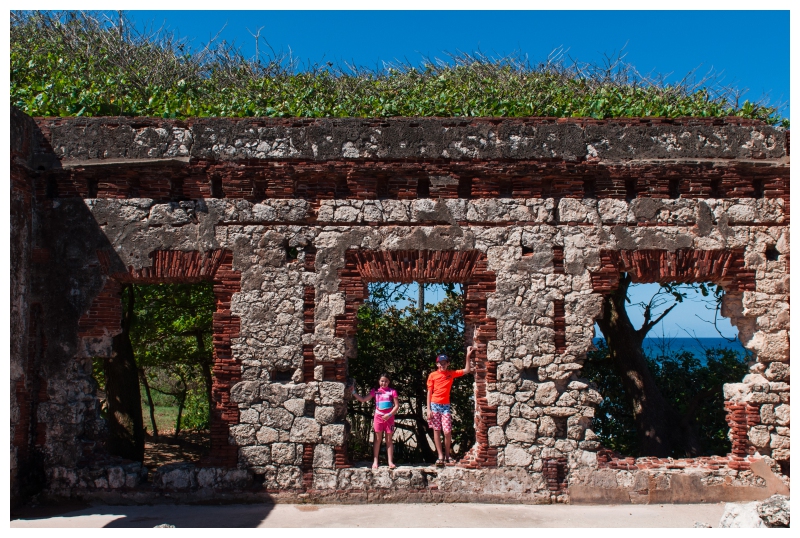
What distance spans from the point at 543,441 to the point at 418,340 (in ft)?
11.7

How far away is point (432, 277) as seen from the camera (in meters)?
7.17

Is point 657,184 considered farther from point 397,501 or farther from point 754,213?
point 397,501

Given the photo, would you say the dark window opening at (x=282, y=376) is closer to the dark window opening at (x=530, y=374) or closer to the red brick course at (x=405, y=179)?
the red brick course at (x=405, y=179)

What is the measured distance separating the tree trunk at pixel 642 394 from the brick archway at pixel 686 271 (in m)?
2.40

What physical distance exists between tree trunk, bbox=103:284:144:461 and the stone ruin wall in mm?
2460

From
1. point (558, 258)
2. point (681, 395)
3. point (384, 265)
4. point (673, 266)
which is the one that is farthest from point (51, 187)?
point (681, 395)

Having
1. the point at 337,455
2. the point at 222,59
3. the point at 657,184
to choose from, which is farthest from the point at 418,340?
the point at 222,59

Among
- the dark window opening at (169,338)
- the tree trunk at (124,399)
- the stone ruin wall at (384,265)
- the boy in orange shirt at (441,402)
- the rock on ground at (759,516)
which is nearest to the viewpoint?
the rock on ground at (759,516)

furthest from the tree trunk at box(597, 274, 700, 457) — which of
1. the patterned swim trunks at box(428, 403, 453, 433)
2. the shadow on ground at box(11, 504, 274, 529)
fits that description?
the shadow on ground at box(11, 504, 274, 529)

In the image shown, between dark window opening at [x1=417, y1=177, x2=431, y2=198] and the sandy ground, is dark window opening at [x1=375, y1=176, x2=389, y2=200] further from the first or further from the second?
the sandy ground

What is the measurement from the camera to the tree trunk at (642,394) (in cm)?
982

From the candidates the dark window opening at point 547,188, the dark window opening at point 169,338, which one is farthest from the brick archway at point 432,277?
the dark window opening at point 169,338

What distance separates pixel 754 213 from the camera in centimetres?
725

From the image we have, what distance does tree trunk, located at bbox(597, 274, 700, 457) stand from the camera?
32.2ft
